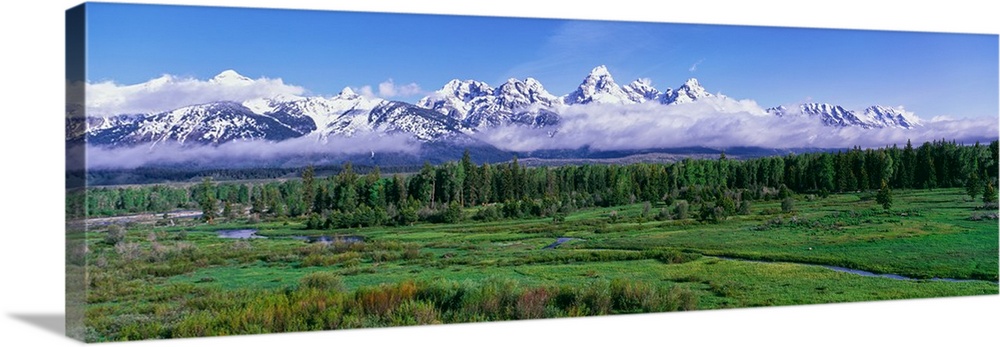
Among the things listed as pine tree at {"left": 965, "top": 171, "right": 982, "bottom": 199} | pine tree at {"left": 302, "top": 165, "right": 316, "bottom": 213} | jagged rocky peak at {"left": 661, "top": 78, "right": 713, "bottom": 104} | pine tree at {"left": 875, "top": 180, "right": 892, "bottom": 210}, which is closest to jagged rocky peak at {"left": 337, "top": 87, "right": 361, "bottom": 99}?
pine tree at {"left": 302, "top": 165, "right": 316, "bottom": 213}

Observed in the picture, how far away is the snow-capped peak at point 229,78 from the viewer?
14.8 meters

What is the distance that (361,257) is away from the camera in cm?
1559

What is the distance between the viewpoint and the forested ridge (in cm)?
1509

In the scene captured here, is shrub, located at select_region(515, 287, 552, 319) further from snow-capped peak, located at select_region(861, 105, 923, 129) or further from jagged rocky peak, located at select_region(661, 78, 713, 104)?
snow-capped peak, located at select_region(861, 105, 923, 129)

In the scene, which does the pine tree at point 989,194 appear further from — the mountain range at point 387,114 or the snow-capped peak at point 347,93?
the snow-capped peak at point 347,93

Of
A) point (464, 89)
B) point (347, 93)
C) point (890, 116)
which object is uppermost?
point (464, 89)

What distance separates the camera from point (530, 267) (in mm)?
16109

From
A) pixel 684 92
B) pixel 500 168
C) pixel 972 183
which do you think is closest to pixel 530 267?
pixel 500 168

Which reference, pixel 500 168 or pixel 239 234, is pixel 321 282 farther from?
pixel 500 168

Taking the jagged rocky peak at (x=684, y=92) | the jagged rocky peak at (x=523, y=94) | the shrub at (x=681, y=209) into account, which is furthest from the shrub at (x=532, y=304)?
the jagged rocky peak at (x=684, y=92)

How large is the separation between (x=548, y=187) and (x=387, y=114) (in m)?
2.81

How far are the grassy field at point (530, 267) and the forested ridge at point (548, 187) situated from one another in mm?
232

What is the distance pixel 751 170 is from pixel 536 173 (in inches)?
148

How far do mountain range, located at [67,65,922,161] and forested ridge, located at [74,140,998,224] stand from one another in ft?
1.94
